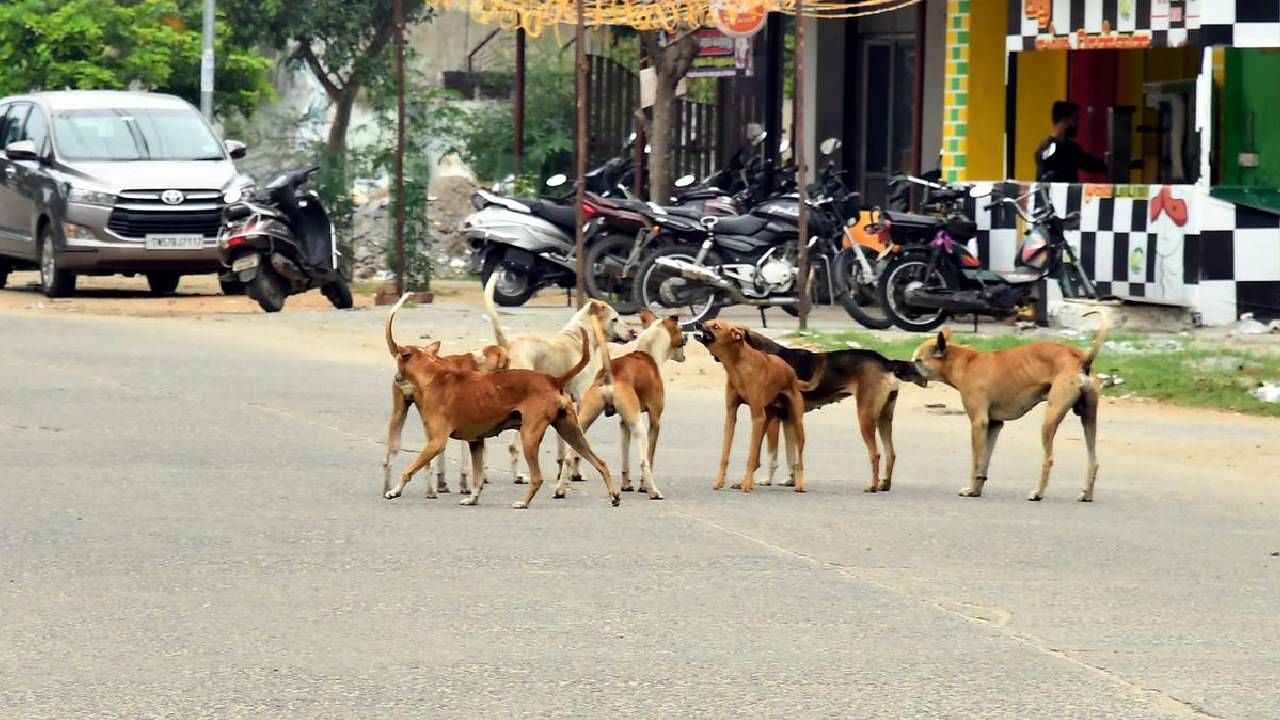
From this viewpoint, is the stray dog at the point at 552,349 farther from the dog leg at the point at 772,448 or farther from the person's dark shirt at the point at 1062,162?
the person's dark shirt at the point at 1062,162

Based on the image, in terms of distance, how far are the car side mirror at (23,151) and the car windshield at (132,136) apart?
0.26 m

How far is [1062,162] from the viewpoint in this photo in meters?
19.5

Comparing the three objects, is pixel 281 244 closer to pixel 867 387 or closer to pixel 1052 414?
pixel 867 387

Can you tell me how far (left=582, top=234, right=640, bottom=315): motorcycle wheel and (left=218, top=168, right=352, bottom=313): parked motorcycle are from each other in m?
2.59

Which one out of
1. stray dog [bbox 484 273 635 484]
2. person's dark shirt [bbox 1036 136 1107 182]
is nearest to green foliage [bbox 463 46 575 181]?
person's dark shirt [bbox 1036 136 1107 182]

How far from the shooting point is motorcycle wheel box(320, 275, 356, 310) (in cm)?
2069

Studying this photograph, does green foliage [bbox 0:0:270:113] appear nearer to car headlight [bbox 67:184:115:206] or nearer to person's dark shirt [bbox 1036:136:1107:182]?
car headlight [bbox 67:184:115:206]

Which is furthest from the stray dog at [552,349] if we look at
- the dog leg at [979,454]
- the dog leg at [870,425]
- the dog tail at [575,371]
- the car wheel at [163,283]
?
the car wheel at [163,283]

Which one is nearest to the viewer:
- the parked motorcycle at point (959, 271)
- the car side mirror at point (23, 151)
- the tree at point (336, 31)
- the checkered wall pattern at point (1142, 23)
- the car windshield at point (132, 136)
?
the checkered wall pattern at point (1142, 23)

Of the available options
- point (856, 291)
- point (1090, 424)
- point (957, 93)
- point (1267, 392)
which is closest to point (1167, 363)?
point (1267, 392)

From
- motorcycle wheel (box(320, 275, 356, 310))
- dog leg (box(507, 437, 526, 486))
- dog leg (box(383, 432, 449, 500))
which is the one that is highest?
motorcycle wheel (box(320, 275, 356, 310))

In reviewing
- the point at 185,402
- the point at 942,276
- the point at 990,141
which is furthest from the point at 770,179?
the point at 185,402

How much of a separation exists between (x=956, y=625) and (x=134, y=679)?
2.73 metres

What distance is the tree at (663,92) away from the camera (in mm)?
22547
